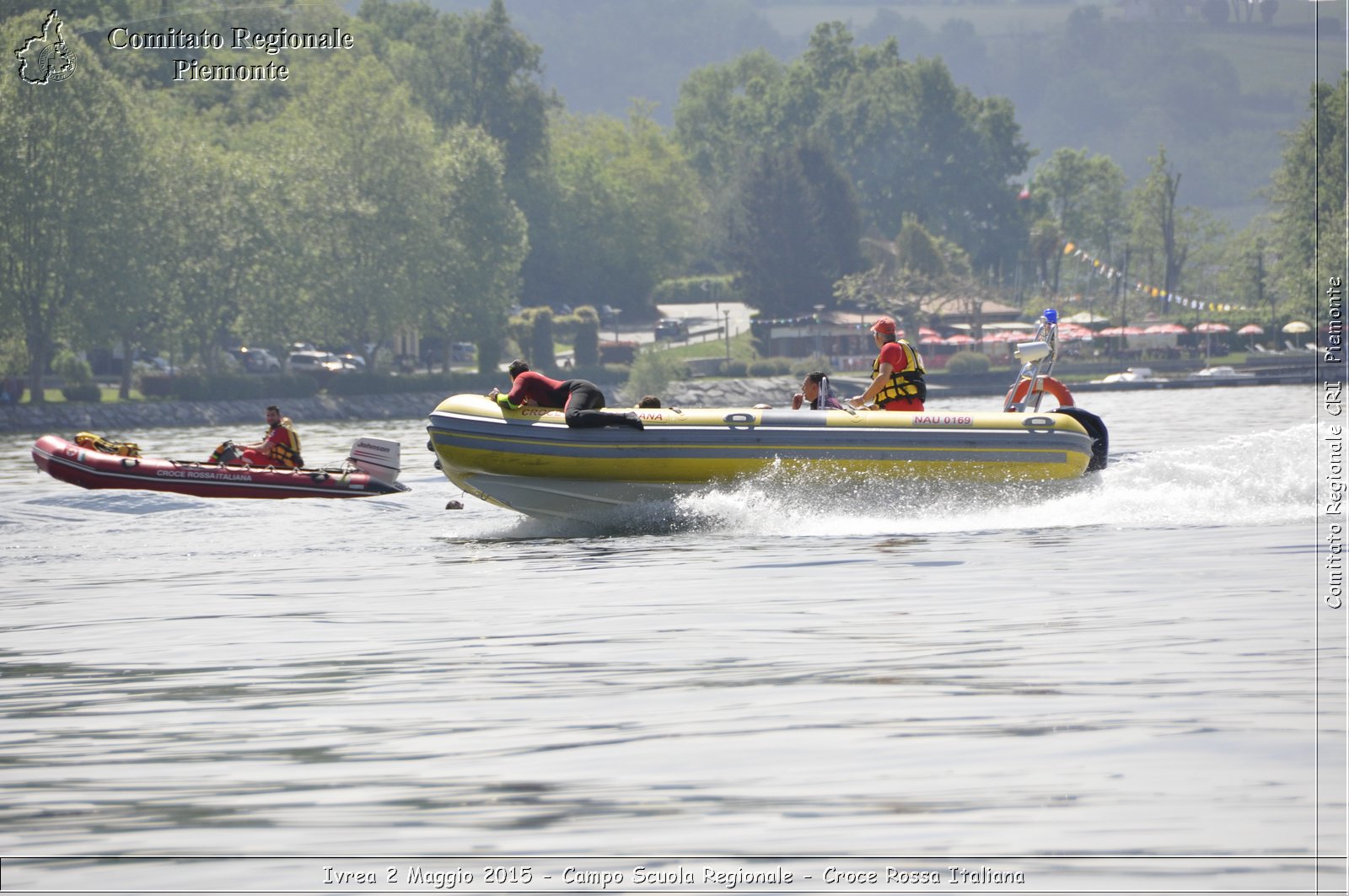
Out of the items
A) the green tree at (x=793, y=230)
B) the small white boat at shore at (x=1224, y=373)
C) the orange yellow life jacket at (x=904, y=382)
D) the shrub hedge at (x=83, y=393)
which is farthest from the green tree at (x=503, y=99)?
the orange yellow life jacket at (x=904, y=382)

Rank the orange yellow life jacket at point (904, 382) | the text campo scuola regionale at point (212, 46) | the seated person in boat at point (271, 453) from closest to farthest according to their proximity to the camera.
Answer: the orange yellow life jacket at point (904, 382), the seated person in boat at point (271, 453), the text campo scuola regionale at point (212, 46)

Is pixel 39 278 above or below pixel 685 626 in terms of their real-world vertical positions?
above

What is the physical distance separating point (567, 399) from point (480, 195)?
60.4 m

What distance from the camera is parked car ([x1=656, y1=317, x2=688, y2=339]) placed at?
338 ft

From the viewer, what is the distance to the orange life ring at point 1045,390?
1781cm

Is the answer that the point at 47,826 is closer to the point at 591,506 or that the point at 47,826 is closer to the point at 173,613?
the point at 173,613

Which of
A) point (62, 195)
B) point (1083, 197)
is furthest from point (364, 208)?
point (1083, 197)

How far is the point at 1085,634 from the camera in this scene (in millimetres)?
10031

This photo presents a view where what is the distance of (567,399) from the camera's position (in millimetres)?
17359

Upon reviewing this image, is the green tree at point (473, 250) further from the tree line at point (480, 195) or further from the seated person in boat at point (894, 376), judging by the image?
the seated person in boat at point (894, 376)

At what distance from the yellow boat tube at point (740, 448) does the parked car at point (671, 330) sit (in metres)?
85.5

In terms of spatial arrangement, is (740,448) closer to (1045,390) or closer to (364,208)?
(1045,390)

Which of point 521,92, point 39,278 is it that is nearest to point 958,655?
point 39,278

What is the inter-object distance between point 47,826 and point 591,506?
10987 mm
